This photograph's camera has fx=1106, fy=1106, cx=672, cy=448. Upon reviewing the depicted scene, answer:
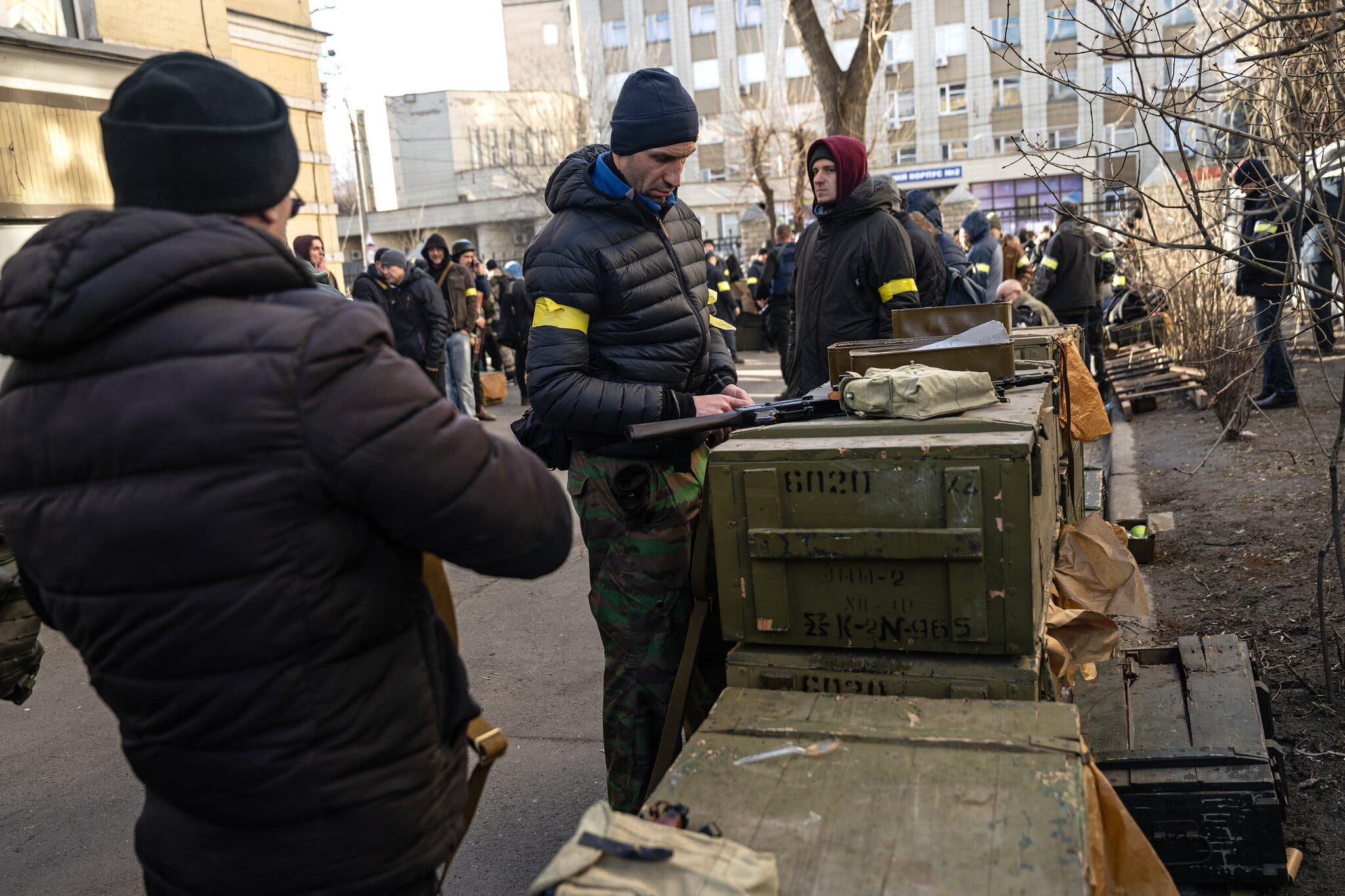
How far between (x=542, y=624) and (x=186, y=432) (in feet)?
14.2

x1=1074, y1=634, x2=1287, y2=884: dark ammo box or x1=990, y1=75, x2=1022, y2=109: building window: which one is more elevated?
x1=990, y1=75, x2=1022, y2=109: building window

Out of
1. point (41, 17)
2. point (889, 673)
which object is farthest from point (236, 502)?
point (41, 17)

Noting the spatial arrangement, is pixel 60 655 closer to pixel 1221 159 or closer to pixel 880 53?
pixel 1221 159

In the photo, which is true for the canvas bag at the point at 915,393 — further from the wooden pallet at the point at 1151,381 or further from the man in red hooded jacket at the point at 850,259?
the wooden pallet at the point at 1151,381

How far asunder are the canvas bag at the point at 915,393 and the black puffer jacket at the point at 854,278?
2.08 metres

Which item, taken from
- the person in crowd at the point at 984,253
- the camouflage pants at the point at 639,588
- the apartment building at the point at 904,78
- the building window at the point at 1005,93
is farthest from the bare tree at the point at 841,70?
the building window at the point at 1005,93

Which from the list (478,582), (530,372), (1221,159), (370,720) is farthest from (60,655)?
(1221,159)

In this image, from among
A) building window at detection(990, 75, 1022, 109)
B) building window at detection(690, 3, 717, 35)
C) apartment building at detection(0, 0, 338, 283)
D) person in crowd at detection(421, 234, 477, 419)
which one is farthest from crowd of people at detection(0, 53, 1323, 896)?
building window at detection(690, 3, 717, 35)

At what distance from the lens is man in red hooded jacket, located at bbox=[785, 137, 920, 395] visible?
494 centimetres

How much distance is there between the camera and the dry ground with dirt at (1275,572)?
3418 mm

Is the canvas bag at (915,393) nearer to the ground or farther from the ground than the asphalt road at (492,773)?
farther from the ground

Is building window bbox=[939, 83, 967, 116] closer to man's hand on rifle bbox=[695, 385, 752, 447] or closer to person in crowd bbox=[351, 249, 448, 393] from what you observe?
person in crowd bbox=[351, 249, 448, 393]

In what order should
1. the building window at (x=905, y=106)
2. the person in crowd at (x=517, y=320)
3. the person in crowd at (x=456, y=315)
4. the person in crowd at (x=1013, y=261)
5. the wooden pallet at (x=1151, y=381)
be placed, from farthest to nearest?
the building window at (x=905, y=106) < the person in crowd at (x=517, y=320) < the person in crowd at (x=456, y=315) < the person in crowd at (x=1013, y=261) < the wooden pallet at (x=1151, y=381)

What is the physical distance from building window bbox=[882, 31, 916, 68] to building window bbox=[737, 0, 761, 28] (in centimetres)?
543
